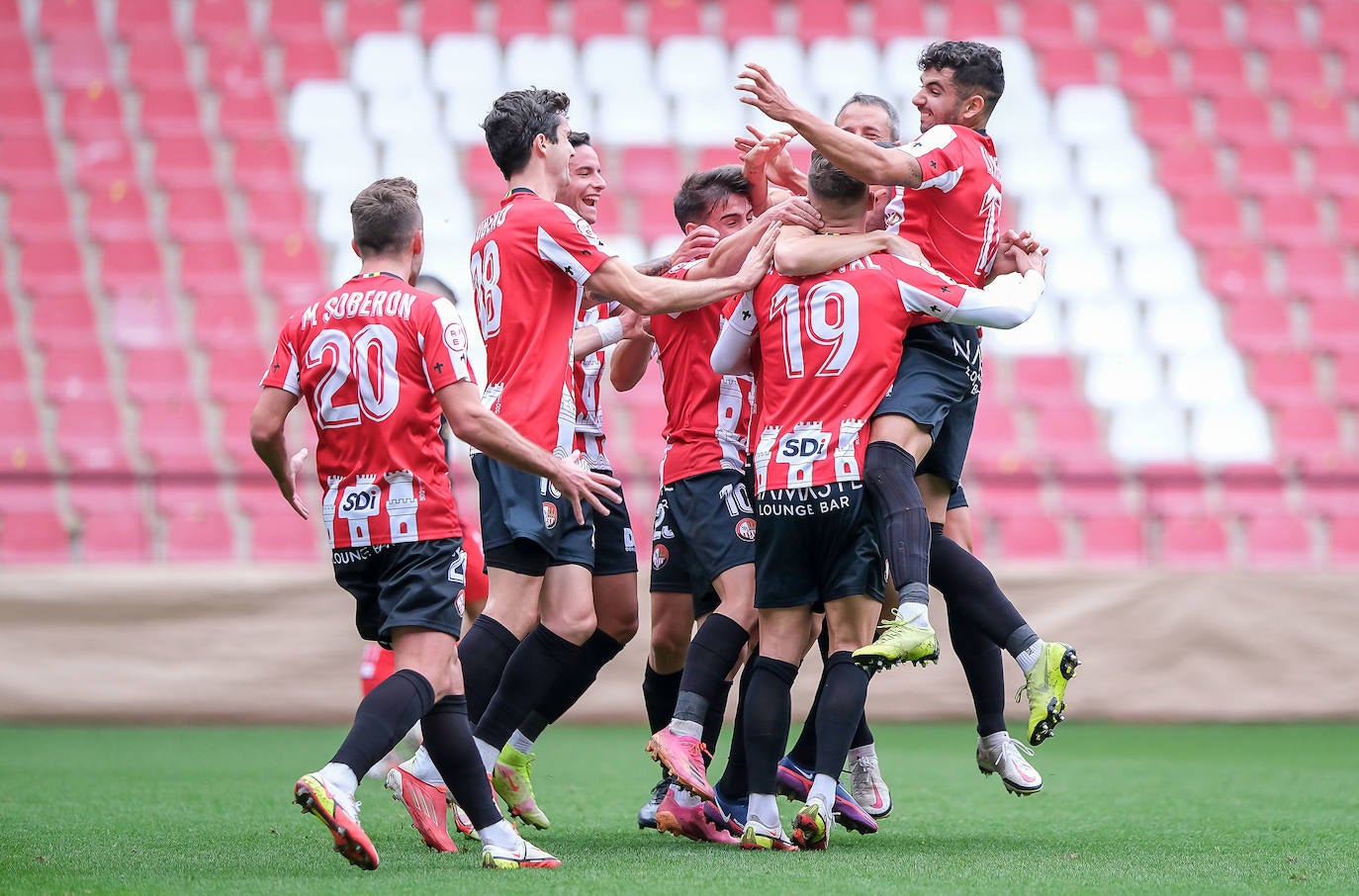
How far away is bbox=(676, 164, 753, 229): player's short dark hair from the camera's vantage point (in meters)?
5.44

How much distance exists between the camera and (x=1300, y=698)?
955cm

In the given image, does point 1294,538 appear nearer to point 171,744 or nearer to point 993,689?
point 993,689

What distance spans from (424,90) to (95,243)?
3.12 m

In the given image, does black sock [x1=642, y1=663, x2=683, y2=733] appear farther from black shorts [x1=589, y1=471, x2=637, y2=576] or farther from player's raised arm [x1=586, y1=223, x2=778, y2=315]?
player's raised arm [x1=586, y1=223, x2=778, y2=315]

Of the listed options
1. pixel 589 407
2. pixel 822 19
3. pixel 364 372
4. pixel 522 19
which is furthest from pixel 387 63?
pixel 364 372

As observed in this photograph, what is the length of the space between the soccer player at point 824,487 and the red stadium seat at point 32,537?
6615 mm

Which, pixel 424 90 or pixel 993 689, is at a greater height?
pixel 424 90

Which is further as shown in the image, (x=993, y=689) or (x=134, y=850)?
(x=993, y=689)

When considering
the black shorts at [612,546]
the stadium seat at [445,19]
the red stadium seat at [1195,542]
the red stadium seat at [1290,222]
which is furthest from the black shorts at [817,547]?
the stadium seat at [445,19]

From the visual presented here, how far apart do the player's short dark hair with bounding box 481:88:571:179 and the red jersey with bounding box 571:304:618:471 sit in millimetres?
678

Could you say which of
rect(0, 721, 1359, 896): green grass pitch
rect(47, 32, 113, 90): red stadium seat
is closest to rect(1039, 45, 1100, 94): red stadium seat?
rect(0, 721, 1359, 896): green grass pitch

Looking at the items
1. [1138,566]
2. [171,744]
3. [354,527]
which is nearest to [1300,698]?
[1138,566]

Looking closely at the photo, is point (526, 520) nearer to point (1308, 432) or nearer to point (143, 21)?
point (1308, 432)

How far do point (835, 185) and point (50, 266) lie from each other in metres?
9.01
